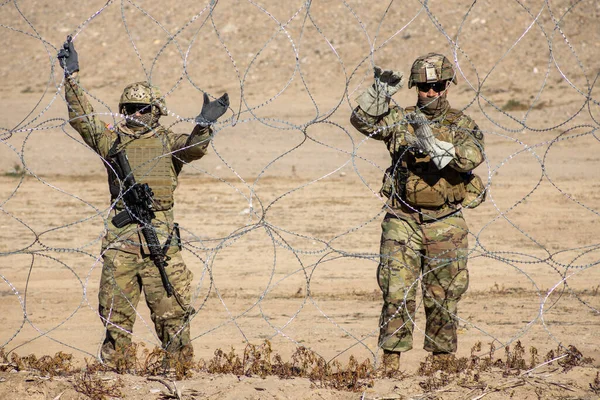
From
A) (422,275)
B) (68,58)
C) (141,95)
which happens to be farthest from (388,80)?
(68,58)

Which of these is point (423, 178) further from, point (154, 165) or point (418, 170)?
point (154, 165)

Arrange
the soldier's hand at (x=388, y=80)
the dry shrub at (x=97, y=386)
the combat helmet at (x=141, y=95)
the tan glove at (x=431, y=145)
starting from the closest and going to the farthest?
the dry shrub at (x=97, y=386) → the tan glove at (x=431, y=145) → the soldier's hand at (x=388, y=80) → the combat helmet at (x=141, y=95)

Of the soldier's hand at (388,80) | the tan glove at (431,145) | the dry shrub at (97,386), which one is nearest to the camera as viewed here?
the dry shrub at (97,386)

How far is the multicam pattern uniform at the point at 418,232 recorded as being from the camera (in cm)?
546

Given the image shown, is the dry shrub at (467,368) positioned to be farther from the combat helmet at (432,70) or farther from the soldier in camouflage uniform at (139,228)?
the combat helmet at (432,70)

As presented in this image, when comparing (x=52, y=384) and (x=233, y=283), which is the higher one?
(x=233, y=283)

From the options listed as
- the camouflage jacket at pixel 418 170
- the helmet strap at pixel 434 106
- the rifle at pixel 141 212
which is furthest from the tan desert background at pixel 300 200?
the helmet strap at pixel 434 106

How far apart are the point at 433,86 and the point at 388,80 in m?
0.31

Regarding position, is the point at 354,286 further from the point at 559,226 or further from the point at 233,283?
the point at 559,226

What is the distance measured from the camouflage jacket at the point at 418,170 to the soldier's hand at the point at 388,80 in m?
0.17

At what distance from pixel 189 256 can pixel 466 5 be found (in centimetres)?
1362

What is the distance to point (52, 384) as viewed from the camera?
17.0 ft

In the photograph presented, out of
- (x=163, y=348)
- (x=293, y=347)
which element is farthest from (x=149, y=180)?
(x=293, y=347)

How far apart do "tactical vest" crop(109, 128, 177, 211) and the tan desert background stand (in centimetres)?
33
